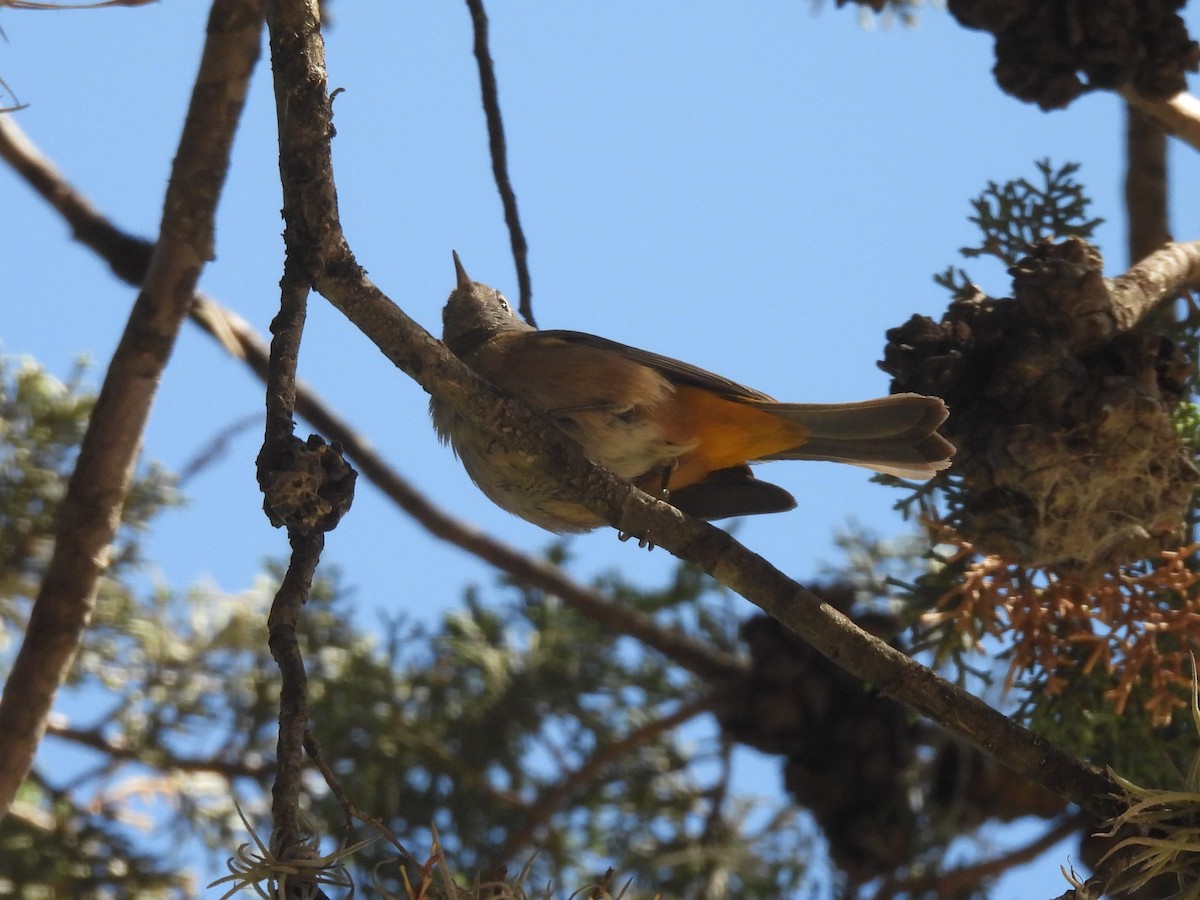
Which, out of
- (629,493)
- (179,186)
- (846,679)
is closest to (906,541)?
(846,679)

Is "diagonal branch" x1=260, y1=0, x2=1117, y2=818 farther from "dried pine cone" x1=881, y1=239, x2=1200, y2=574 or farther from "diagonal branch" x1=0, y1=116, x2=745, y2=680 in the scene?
"diagonal branch" x1=0, y1=116, x2=745, y2=680

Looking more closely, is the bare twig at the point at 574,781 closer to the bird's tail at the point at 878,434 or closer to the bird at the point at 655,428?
the bird at the point at 655,428

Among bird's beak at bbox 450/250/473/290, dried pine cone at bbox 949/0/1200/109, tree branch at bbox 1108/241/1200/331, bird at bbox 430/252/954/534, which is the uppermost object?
bird's beak at bbox 450/250/473/290

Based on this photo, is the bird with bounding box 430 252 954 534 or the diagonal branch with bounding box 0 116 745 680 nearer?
the bird with bounding box 430 252 954 534

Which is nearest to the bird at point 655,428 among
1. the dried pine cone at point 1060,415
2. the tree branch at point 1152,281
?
the dried pine cone at point 1060,415

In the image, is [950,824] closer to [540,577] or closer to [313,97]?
[540,577]

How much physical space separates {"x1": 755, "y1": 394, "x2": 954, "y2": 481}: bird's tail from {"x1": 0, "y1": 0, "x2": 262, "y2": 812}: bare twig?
74.9 inches

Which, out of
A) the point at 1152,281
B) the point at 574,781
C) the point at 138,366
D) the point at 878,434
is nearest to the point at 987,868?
the point at 574,781

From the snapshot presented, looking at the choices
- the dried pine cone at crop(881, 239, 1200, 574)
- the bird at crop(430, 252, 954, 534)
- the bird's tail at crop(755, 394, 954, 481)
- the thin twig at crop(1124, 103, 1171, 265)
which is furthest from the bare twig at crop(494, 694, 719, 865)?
the thin twig at crop(1124, 103, 1171, 265)

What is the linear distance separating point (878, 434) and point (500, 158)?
142 centimetres

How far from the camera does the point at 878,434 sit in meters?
3.93

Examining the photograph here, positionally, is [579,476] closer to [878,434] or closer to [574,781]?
[878,434]

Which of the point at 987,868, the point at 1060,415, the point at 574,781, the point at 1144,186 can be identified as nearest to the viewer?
the point at 1060,415

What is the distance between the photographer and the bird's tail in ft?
11.3
